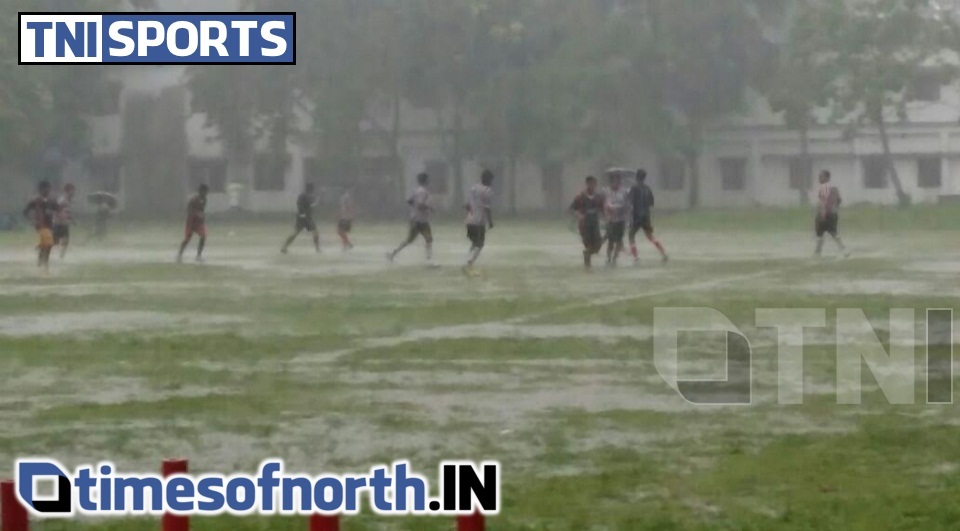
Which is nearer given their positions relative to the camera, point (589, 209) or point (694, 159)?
point (589, 209)

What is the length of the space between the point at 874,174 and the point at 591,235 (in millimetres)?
44314

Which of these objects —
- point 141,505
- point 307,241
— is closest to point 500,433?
point 141,505

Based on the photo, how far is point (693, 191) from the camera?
219ft

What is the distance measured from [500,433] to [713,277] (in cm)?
1510

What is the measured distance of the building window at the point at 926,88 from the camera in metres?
60.4

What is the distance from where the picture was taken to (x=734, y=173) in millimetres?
70062

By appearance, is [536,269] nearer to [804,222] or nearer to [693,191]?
[804,222]

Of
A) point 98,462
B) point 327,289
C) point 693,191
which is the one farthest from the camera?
point 693,191

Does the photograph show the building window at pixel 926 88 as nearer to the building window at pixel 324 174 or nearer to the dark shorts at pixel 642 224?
the building window at pixel 324 174

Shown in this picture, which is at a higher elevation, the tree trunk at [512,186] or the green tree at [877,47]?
the green tree at [877,47]

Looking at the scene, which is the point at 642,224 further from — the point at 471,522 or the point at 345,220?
the point at 471,522

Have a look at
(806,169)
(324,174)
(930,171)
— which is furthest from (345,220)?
(930,171)

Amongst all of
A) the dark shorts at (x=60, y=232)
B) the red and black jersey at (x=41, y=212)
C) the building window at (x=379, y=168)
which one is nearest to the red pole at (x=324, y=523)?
the red and black jersey at (x=41, y=212)

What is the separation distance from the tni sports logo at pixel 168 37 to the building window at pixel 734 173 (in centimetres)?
5105
